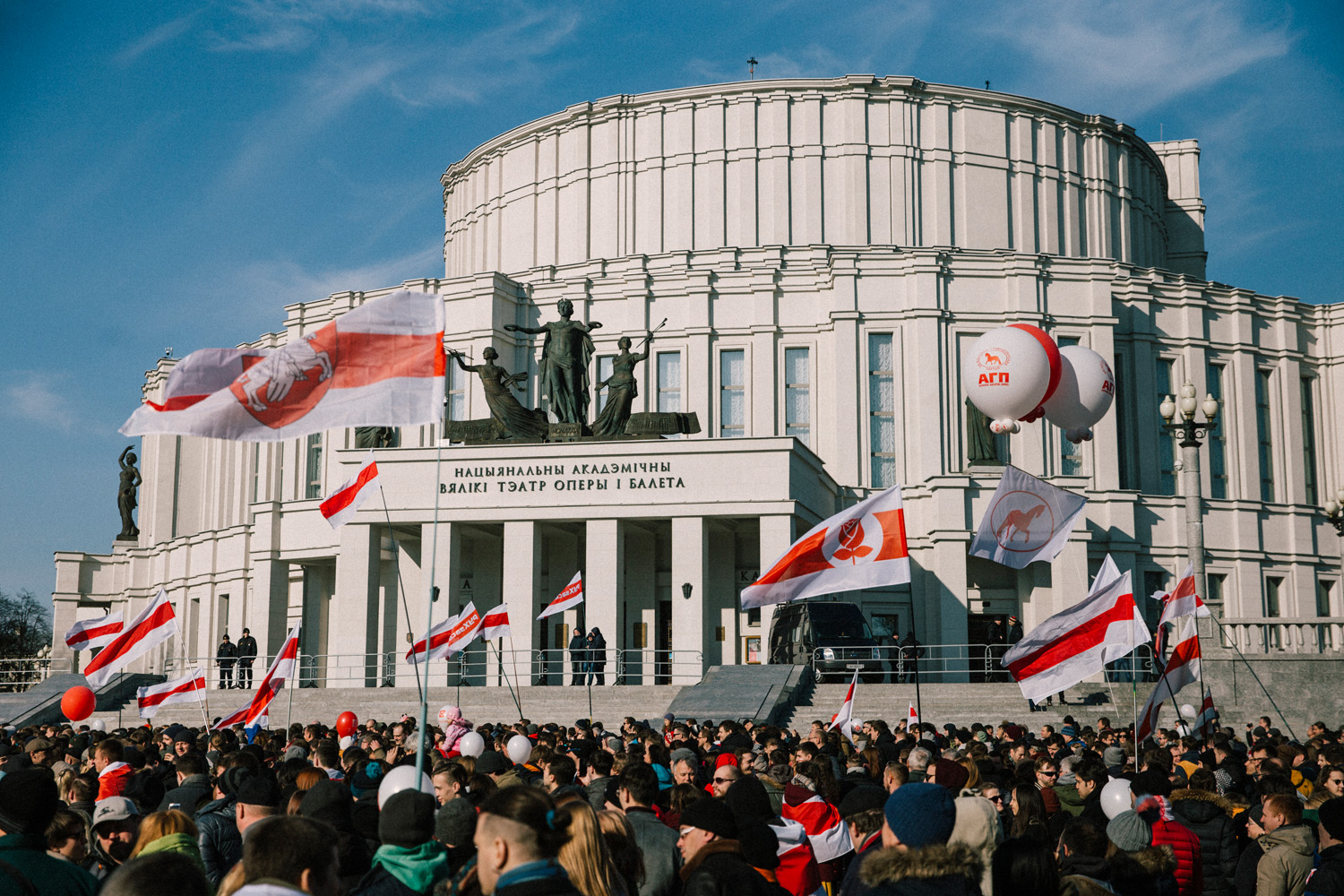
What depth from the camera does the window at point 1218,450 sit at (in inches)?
1880

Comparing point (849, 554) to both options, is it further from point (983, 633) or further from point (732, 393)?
point (732, 393)

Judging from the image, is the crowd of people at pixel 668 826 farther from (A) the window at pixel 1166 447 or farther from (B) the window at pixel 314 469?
(B) the window at pixel 314 469

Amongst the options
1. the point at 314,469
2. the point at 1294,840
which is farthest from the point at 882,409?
the point at 1294,840

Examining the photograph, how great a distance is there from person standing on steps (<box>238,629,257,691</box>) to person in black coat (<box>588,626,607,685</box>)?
9.63 meters

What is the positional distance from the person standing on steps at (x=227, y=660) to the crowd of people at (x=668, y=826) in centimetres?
2667

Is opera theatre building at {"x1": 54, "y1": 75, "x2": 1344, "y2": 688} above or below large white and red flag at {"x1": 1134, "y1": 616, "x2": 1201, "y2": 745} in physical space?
above

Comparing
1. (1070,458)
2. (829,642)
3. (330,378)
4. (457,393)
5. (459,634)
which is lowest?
(829,642)

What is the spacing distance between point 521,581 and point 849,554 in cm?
2093

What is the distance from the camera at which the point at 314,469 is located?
50.8 metres

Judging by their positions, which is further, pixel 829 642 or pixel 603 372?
pixel 603 372

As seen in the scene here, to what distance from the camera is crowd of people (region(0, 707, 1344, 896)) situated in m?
4.57

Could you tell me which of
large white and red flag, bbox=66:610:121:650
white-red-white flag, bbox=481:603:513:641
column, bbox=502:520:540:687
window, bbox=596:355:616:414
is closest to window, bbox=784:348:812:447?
window, bbox=596:355:616:414

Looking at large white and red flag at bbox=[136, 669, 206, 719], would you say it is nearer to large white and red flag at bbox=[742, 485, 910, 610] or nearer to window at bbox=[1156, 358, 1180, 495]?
large white and red flag at bbox=[742, 485, 910, 610]

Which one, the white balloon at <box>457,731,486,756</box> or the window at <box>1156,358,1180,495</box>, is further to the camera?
the window at <box>1156,358,1180,495</box>
